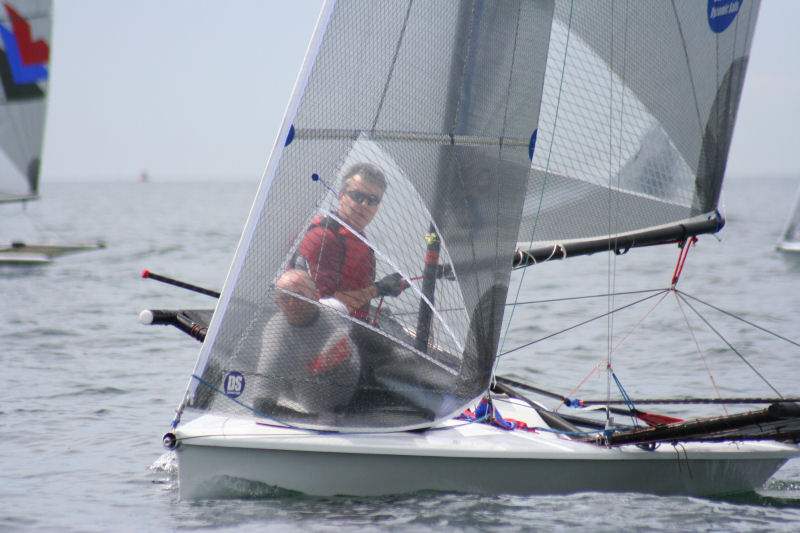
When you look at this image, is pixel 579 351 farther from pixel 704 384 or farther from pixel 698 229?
pixel 698 229

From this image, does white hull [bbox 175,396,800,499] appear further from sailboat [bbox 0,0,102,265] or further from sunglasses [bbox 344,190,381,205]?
sailboat [bbox 0,0,102,265]

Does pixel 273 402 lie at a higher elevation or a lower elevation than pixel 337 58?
lower

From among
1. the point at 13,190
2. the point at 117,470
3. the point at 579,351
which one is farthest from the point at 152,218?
the point at 117,470

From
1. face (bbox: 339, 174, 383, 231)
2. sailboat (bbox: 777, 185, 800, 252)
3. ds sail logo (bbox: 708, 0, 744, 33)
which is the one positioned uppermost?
sailboat (bbox: 777, 185, 800, 252)

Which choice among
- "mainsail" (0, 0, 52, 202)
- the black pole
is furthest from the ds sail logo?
"mainsail" (0, 0, 52, 202)

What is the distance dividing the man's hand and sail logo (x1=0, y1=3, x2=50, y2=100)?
35.8 feet

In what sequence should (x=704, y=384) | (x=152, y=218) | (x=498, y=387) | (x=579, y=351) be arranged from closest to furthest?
(x=498, y=387) → (x=704, y=384) → (x=579, y=351) → (x=152, y=218)

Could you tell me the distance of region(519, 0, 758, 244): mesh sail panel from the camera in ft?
14.8

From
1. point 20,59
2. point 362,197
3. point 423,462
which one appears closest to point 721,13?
point 362,197

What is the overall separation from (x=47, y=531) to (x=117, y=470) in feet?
2.82

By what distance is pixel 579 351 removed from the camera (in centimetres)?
776

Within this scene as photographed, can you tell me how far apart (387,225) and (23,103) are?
1097cm

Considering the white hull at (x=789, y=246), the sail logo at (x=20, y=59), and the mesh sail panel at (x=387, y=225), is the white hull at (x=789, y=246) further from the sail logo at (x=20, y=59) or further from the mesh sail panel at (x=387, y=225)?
the mesh sail panel at (x=387, y=225)

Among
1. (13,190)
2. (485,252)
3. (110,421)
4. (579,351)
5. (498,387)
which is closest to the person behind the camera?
(485,252)
